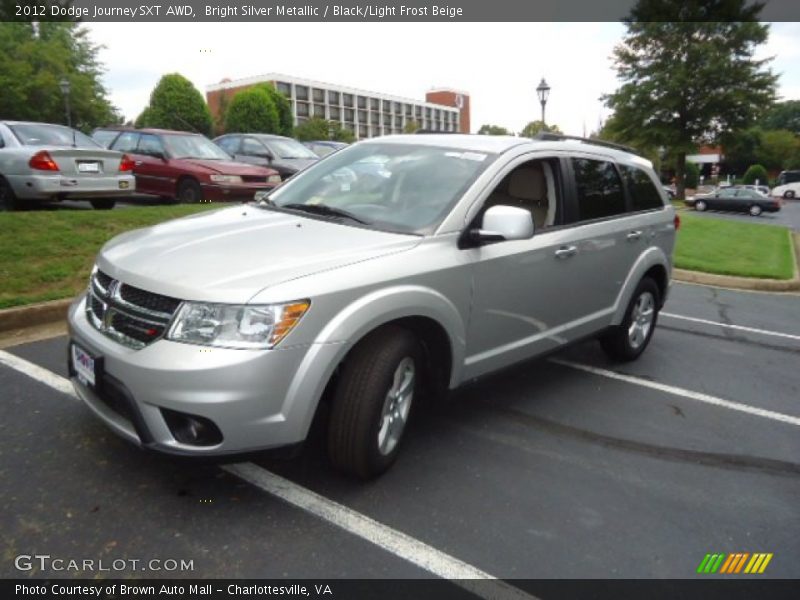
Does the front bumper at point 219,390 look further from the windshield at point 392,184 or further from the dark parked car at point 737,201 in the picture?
the dark parked car at point 737,201

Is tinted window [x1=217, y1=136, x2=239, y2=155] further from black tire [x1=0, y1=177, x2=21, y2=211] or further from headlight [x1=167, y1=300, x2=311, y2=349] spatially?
headlight [x1=167, y1=300, x2=311, y2=349]

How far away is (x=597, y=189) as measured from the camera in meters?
4.61

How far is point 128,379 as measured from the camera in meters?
2.63

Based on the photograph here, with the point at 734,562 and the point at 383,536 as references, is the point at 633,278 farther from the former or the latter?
the point at 383,536

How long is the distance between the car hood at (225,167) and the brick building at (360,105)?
245 feet

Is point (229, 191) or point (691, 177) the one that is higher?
point (691, 177)

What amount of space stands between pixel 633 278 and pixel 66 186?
7.48 m

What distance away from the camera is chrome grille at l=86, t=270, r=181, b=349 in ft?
8.77

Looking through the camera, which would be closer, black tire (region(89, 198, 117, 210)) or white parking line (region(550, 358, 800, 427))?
white parking line (region(550, 358, 800, 427))

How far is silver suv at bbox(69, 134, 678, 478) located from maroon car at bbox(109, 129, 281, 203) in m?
6.50

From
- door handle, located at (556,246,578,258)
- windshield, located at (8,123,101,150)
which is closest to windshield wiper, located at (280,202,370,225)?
door handle, located at (556,246,578,258)

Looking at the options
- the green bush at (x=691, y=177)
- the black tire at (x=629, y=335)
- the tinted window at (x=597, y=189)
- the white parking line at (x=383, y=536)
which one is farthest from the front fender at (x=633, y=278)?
the green bush at (x=691, y=177)

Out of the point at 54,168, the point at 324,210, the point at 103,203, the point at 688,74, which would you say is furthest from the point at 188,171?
the point at 688,74

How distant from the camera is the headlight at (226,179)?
10344 mm
